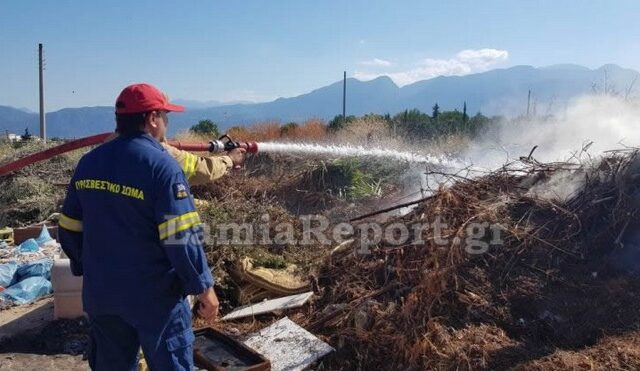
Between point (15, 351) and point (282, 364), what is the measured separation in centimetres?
226

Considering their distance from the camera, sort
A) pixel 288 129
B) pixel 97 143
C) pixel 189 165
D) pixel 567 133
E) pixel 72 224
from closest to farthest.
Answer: pixel 72 224
pixel 189 165
pixel 97 143
pixel 567 133
pixel 288 129

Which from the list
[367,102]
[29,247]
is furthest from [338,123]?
[367,102]

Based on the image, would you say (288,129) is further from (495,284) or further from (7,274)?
(495,284)

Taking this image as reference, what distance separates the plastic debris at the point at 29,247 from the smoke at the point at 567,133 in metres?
6.17

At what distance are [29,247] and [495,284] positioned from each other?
5.69 metres

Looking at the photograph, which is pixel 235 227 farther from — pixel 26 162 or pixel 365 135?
pixel 365 135

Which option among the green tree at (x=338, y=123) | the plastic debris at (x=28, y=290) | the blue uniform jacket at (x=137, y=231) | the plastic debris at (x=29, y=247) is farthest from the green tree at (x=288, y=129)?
the blue uniform jacket at (x=137, y=231)

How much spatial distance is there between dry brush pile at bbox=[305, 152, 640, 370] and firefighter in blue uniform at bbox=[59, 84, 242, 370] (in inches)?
67.4

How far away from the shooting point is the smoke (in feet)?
26.0

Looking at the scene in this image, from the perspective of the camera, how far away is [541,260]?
4199 millimetres

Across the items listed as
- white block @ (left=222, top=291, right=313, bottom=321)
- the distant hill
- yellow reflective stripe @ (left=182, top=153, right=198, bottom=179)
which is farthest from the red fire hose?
the distant hill

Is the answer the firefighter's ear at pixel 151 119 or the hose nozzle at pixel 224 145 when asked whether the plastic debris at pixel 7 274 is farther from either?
the firefighter's ear at pixel 151 119

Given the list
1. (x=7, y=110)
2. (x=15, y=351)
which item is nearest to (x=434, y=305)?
(x=15, y=351)

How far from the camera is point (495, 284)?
4031mm
